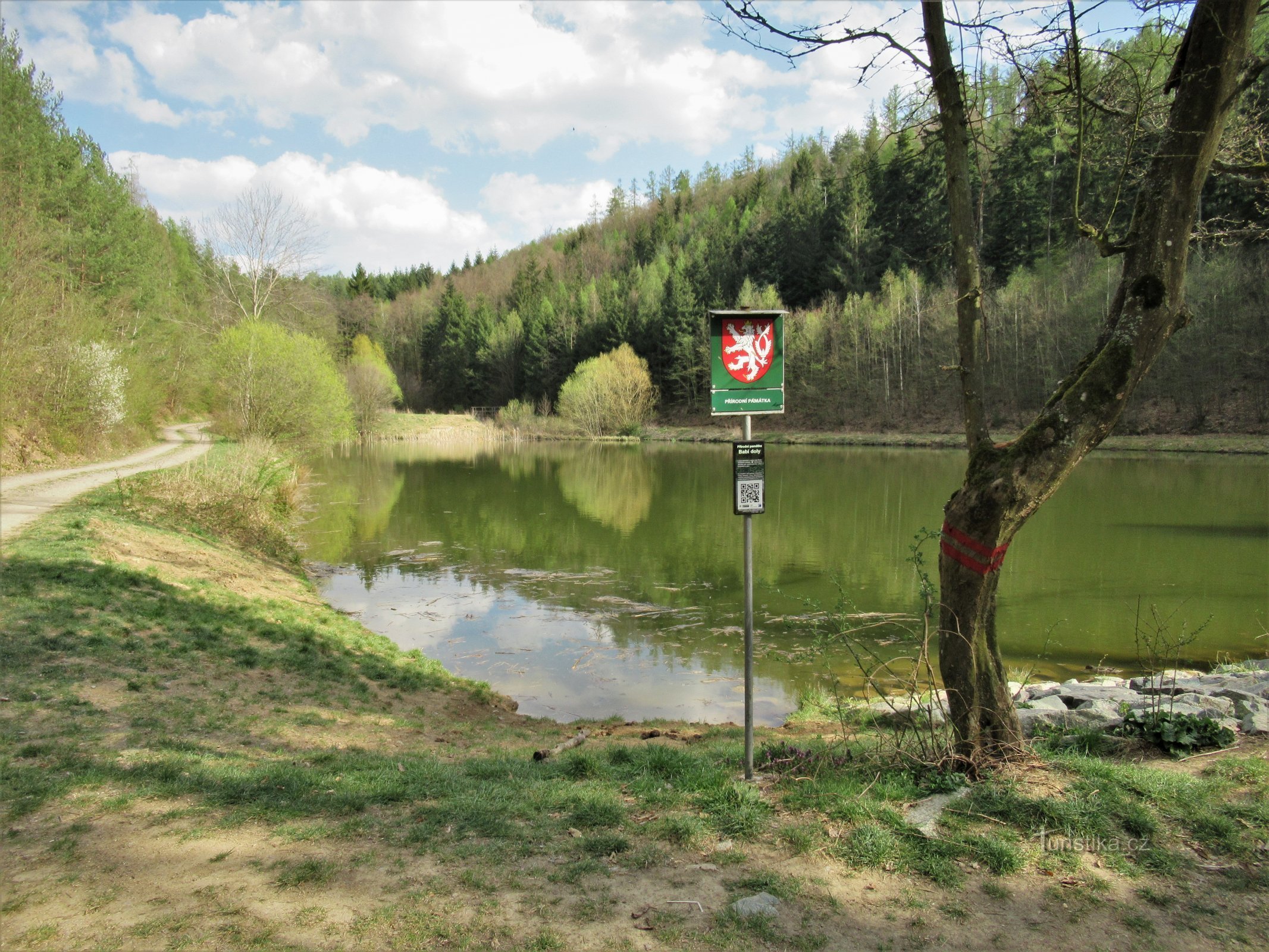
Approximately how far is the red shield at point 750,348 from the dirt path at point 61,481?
10967 millimetres

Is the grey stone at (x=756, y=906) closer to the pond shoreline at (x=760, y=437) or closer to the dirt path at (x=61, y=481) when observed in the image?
the dirt path at (x=61, y=481)

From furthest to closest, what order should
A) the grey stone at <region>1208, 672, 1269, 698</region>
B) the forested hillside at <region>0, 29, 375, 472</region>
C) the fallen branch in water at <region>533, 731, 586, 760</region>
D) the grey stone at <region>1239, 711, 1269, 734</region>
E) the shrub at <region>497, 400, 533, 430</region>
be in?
1. the shrub at <region>497, 400, 533, 430</region>
2. the forested hillside at <region>0, 29, 375, 472</region>
3. the grey stone at <region>1208, 672, 1269, 698</region>
4. the fallen branch in water at <region>533, 731, 586, 760</region>
5. the grey stone at <region>1239, 711, 1269, 734</region>

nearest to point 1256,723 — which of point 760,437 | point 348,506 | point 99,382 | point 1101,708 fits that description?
point 1101,708

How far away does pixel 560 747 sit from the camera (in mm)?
6438

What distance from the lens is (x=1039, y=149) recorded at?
9.55 metres

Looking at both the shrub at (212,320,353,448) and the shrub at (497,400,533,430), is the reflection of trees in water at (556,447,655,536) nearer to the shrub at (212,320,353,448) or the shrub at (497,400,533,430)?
the shrub at (212,320,353,448)

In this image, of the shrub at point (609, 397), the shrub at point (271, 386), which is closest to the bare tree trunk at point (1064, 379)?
the shrub at point (271, 386)

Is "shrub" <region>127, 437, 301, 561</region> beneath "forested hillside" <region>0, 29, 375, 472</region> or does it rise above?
beneath

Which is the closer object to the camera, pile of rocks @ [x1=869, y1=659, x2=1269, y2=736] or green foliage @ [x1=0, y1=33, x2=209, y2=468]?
pile of rocks @ [x1=869, y1=659, x2=1269, y2=736]

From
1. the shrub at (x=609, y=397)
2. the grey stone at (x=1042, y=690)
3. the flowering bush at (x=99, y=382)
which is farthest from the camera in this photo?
the shrub at (x=609, y=397)

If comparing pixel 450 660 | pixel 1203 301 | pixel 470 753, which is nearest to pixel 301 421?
pixel 450 660

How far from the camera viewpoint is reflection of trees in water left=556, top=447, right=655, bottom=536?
2389cm

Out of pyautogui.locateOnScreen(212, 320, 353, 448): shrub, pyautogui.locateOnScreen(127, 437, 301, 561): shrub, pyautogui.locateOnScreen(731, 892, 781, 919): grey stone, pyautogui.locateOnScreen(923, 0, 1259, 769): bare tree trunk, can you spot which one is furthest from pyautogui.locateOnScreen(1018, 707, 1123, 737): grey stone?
pyautogui.locateOnScreen(212, 320, 353, 448): shrub

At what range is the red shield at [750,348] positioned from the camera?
4508mm
